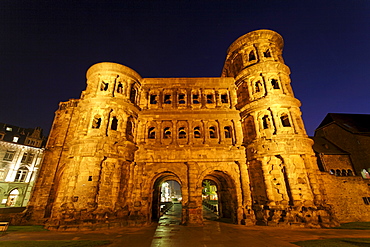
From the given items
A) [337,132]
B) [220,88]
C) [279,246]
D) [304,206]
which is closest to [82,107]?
[220,88]

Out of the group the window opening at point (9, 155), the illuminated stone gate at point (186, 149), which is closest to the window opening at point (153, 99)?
the illuminated stone gate at point (186, 149)

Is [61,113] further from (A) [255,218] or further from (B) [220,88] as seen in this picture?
(A) [255,218]

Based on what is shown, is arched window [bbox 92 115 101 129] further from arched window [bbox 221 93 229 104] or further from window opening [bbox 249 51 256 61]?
window opening [bbox 249 51 256 61]

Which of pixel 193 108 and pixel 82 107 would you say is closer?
pixel 82 107

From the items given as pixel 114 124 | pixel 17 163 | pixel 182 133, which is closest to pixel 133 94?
pixel 114 124

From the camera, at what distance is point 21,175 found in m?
33.3

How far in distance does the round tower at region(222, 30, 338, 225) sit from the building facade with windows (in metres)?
37.1

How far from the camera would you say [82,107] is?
656 inches

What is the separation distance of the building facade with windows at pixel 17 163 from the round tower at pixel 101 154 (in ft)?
74.7

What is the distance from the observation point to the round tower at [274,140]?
12766 millimetres

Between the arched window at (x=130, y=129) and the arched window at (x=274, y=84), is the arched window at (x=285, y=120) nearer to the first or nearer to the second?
the arched window at (x=274, y=84)

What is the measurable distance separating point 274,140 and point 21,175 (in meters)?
48.1

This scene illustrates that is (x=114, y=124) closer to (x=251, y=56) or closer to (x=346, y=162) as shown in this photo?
(x=251, y=56)

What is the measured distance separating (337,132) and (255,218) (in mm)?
24879
